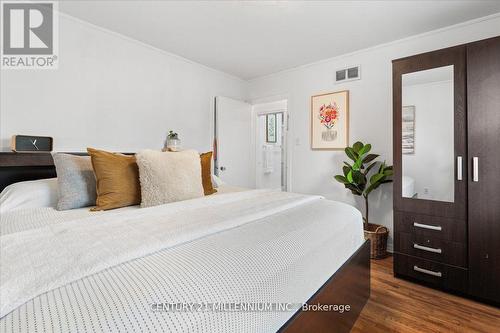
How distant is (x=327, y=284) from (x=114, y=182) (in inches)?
56.8

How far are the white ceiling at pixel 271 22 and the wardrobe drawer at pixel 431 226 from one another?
186 centimetres

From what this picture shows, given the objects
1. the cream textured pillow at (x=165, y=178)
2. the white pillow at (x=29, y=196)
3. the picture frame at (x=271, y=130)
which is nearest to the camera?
the white pillow at (x=29, y=196)

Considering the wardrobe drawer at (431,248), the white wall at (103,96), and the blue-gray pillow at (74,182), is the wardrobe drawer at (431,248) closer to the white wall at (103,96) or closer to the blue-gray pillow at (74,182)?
the blue-gray pillow at (74,182)

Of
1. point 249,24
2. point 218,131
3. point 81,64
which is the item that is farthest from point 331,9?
point 81,64

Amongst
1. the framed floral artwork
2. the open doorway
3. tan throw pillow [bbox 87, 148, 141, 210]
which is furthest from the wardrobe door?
the open doorway

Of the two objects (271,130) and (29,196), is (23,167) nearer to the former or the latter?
(29,196)

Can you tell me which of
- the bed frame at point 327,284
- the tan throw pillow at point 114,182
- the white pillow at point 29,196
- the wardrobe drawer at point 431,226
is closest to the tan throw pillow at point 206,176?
the tan throw pillow at point 114,182

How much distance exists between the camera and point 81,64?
250cm

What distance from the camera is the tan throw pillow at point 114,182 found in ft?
5.42

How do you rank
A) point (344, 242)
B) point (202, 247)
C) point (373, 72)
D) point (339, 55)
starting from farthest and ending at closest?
point (339, 55), point (373, 72), point (344, 242), point (202, 247)

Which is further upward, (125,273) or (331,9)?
(331,9)

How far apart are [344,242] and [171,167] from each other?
1248 millimetres

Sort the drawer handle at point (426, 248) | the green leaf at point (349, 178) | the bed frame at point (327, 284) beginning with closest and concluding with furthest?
1. the bed frame at point (327, 284)
2. the drawer handle at point (426, 248)
3. the green leaf at point (349, 178)

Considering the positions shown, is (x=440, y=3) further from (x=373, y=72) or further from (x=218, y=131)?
(x=218, y=131)
